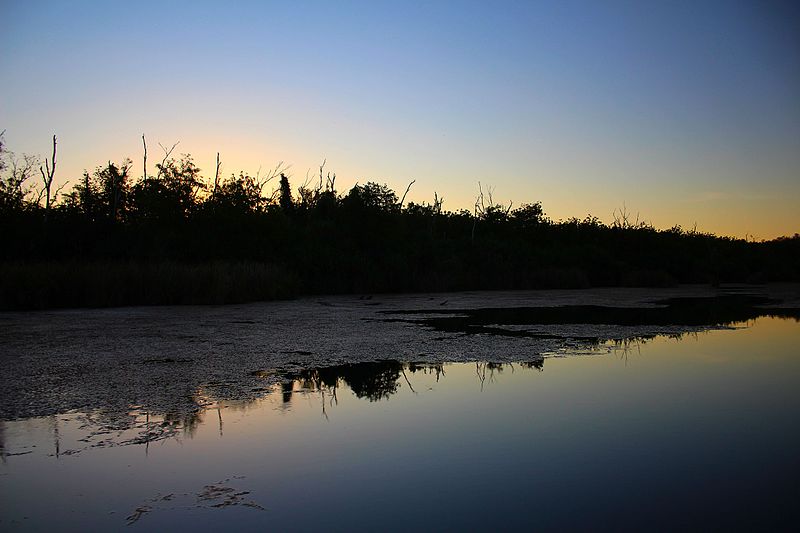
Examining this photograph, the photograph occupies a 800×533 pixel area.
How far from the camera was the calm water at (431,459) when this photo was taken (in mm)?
2842

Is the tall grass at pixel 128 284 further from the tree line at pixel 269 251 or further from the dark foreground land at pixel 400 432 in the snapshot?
the dark foreground land at pixel 400 432

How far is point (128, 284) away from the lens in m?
15.9

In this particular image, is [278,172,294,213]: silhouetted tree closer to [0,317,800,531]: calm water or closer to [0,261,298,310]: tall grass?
[0,261,298,310]: tall grass

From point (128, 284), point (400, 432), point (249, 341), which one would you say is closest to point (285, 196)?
point (128, 284)

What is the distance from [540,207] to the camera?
124ft

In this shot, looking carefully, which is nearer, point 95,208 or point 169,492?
point 169,492

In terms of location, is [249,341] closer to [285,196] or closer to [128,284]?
[128,284]

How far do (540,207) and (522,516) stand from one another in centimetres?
3610

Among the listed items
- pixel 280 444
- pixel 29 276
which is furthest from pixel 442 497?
pixel 29 276

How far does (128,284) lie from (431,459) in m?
14.2

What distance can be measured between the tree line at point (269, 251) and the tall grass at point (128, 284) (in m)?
0.04

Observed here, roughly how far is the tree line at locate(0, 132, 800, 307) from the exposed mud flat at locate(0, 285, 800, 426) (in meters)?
2.29

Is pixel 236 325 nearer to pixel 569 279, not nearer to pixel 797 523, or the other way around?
pixel 797 523

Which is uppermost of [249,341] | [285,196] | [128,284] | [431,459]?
A: [285,196]
